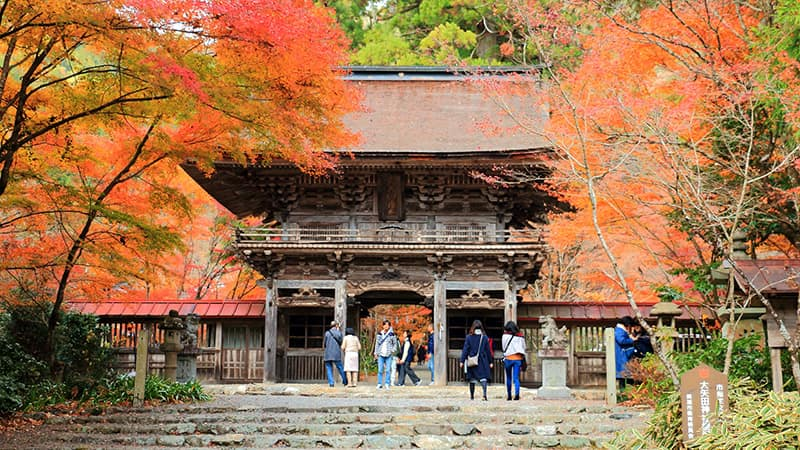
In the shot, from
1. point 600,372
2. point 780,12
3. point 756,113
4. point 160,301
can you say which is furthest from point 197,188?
point 780,12

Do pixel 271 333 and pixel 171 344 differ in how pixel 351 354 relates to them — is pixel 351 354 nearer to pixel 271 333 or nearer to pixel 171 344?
pixel 271 333

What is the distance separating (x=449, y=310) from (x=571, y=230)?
3744mm

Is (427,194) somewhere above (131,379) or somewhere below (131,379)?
above

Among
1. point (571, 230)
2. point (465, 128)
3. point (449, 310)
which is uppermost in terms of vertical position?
point (465, 128)

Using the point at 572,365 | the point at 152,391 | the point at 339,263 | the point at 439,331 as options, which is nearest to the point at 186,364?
the point at 152,391

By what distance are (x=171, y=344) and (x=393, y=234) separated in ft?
23.7

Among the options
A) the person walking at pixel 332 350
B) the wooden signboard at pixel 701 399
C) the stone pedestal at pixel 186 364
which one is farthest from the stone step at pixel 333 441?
the person walking at pixel 332 350

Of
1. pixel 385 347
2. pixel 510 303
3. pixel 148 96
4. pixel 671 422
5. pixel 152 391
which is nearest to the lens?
pixel 671 422

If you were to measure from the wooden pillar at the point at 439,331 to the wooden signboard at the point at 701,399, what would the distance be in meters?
12.7

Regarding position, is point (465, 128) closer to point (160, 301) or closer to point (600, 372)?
point (600, 372)

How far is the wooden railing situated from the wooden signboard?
1314cm

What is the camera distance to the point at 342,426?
11.2m

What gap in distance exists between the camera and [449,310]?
850 inches

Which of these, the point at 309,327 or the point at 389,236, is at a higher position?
the point at 389,236
